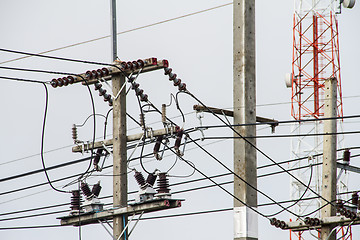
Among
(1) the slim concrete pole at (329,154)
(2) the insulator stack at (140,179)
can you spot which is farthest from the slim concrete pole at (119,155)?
(1) the slim concrete pole at (329,154)

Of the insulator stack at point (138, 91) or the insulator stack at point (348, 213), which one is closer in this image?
the insulator stack at point (138, 91)

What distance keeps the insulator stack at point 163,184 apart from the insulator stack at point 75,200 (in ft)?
7.65

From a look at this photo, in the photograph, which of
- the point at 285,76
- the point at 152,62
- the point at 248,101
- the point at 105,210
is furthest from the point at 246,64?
the point at 285,76

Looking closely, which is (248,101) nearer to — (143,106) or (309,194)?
(143,106)

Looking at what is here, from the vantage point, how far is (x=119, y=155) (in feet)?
69.2

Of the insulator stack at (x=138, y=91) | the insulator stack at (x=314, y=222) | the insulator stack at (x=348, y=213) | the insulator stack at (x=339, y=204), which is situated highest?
the insulator stack at (x=138, y=91)

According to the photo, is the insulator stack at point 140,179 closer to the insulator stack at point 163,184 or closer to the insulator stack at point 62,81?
the insulator stack at point 163,184

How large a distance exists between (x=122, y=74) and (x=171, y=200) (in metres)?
2.83

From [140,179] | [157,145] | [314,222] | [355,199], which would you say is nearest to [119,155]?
[140,179]

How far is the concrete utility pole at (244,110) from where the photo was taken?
18.2 m

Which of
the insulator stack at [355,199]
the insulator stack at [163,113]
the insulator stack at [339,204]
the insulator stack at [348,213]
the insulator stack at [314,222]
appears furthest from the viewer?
the insulator stack at [355,199]

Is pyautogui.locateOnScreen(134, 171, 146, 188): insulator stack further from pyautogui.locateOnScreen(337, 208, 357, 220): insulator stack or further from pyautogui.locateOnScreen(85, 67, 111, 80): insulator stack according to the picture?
pyautogui.locateOnScreen(337, 208, 357, 220): insulator stack

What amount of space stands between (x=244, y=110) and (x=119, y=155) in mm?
3590

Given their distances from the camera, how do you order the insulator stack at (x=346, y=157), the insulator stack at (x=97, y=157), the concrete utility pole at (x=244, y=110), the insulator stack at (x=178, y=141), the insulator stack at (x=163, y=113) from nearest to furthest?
1. the concrete utility pole at (x=244, y=110)
2. the insulator stack at (x=178, y=141)
3. the insulator stack at (x=163, y=113)
4. the insulator stack at (x=97, y=157)
5. the insulator stack at (x=346, y=157)
